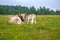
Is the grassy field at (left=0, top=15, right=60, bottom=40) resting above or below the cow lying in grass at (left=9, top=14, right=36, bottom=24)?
above

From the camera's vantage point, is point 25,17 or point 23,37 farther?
point 25,17

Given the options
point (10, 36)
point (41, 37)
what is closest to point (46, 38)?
point (41, 37)

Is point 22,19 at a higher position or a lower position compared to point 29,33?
lower

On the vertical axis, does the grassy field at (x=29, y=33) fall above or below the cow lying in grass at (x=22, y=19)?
above

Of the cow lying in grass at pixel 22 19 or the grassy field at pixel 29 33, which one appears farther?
the cow lying in grass at pixel 22 19

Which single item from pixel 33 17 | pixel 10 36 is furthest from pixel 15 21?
pixel 10 36

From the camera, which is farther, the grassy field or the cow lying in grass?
the cow lying in grass

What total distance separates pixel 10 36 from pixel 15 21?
28.4 feet

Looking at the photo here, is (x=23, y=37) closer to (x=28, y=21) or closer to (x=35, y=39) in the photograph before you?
(x=35, y=39)

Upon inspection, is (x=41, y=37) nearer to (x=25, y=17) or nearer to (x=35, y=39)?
(x=35, y=39)

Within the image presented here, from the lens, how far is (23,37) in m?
8.88

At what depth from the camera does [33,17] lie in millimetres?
18609

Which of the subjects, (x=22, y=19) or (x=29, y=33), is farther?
(x=22, y=19)

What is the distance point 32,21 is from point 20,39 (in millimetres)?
9492
